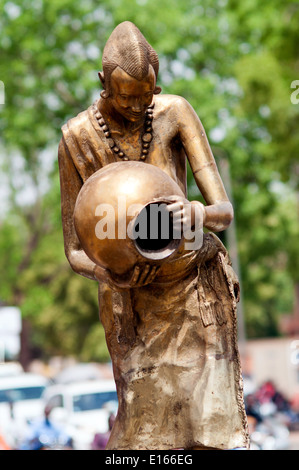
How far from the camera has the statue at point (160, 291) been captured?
4.68 metres

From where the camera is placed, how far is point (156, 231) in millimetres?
4348

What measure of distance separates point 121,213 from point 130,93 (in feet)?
2.70

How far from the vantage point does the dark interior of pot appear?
14.1 ft

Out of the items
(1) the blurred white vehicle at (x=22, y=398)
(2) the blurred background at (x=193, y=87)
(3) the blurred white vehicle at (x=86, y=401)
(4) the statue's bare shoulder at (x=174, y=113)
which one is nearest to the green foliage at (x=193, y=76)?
(2) the blurred background at (x=193, y=87)

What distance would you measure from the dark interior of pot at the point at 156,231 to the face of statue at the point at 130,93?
0.75 meters

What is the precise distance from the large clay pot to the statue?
42 mm

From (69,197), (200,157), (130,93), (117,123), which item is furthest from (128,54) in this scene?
(69,197)

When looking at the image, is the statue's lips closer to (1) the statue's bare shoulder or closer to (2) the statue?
(2) the statue

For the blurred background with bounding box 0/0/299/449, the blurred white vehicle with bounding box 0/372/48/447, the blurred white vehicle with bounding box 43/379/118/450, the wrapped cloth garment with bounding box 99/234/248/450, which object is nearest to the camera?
the wrapped cloth garment with bounding box 99/234/248/450

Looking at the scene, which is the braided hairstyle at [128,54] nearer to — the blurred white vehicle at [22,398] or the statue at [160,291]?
the statue at [160,291]

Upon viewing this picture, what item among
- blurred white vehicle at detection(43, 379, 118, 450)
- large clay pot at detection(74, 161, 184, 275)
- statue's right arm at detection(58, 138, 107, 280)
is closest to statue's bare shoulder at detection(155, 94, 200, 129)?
statue's right arm at detection(58, 138, 107, 280)

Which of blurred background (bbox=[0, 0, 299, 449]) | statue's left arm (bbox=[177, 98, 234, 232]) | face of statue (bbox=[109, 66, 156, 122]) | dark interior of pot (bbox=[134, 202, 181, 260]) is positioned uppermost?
blurred background (bbox=[0, 0, 299, 449])
